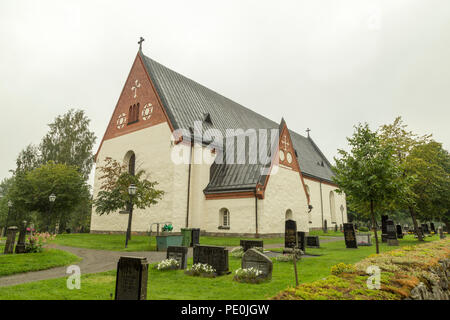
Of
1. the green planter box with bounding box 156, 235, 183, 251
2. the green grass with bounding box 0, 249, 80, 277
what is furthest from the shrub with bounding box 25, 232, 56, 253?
the green planter box with bounding box 156, 235, 183, 251

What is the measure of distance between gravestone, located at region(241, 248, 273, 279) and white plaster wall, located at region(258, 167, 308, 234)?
44.1ft

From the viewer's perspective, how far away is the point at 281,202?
78.4 ft

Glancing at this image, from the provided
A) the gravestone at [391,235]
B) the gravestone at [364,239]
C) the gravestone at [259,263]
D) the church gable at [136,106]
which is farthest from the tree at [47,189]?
the gravestone at [391,235]

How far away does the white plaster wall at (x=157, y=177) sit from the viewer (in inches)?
894

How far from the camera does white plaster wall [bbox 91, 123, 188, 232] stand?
22.7 metres

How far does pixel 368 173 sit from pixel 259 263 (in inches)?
315

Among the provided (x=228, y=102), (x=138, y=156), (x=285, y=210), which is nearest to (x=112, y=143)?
(x=138, y=156)

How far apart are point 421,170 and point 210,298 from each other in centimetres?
2140

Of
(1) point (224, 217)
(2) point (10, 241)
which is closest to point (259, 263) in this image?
(2) point (10, 241)

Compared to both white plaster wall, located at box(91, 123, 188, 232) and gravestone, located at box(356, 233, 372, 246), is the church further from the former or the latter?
gravestone, located at box(356, 233, 372, 246)

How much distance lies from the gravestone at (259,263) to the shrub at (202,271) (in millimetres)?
1092

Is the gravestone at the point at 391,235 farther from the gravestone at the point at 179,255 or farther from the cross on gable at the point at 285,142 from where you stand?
the gravestone at the point at 179,255

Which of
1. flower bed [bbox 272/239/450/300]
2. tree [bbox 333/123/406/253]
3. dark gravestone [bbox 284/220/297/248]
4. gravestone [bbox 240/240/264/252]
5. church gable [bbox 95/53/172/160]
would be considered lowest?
flower bed [bbox 272/239/450/300]

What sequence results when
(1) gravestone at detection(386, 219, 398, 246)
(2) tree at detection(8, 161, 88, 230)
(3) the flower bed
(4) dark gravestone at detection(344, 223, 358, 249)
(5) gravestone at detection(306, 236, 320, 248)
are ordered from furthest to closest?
(2) tree at detection(8, 161, 88, 230) → (1) gravestone at detection(386, 219, 398, 246) → (4) dark gravestone at detection(344, 223, 358, 249) → (5) gravestone at detection(306, 236, 320, 248) → (3) the flower bed
